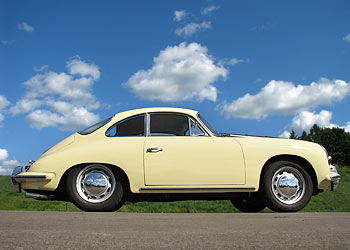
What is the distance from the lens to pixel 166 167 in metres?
5.59

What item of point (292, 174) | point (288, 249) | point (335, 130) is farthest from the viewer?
point (335, 130)

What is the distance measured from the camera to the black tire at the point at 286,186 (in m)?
5.68

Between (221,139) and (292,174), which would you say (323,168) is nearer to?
(292,174)

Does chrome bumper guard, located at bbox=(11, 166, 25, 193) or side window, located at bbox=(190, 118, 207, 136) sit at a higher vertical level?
side window, located at bbox=(190, 118, 207, 136)

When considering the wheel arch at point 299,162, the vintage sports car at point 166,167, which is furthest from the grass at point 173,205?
the wheel arch at point 299,162

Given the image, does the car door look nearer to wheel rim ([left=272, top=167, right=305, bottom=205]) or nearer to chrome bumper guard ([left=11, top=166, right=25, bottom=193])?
wheel rim ([left=272, top=167, right=305, bottom=205])

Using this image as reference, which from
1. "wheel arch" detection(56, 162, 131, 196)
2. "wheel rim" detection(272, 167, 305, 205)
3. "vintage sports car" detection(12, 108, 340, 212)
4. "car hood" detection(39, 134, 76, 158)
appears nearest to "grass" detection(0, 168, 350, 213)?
"car hood" detection(39, 134, 76, 158)

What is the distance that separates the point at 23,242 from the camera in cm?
247

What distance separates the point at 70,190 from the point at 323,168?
388 centimetres

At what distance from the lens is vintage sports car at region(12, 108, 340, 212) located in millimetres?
5543

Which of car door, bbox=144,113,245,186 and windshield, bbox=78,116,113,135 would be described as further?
windshield, bbox=78,116,113,135

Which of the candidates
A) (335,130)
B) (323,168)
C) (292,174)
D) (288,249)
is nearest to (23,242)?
(288,249)

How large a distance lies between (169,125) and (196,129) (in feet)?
1.55

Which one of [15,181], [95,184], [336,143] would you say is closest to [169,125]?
[95,184]
